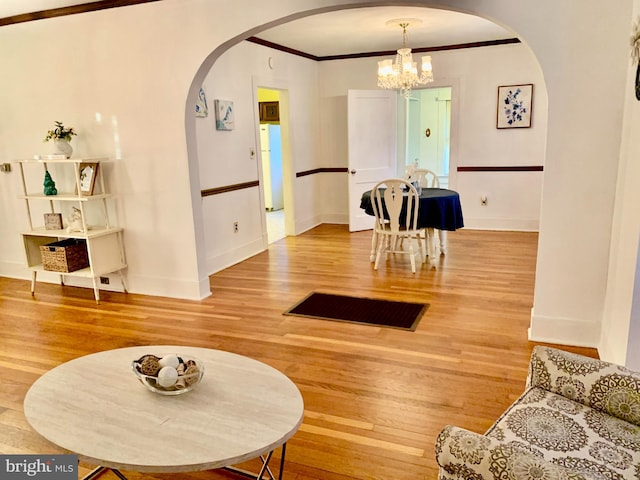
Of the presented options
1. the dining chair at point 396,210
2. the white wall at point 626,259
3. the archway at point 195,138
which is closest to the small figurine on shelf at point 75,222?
the archway at point 195,138

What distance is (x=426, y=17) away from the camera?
480 cm

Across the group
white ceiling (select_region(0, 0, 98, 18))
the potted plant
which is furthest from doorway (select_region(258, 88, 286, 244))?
white ceiling (select_region(0, 0, 98, 18))

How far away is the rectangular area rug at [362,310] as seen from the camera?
3.53 m

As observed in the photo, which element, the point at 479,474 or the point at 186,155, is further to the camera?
the point at 186,155

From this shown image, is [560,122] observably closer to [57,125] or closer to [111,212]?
[111,212]

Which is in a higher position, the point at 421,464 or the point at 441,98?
the point at 441,98

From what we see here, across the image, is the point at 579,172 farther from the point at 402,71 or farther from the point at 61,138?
the point at 61,138

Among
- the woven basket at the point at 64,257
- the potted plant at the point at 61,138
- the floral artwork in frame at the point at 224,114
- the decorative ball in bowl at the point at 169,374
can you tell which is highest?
the floral artwork in frame at the point at 224,114

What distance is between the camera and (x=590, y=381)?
163 cm

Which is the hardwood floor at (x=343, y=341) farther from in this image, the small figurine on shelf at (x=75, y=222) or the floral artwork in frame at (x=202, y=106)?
the floral artwork in frame at (x=202, y=106)

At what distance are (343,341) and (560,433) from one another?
5.96 ft

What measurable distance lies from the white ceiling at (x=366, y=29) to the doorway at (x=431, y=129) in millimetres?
3265

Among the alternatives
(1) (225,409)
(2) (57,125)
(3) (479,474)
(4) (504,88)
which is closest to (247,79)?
(2) (57,125)

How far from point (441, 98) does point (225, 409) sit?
9175 mm
